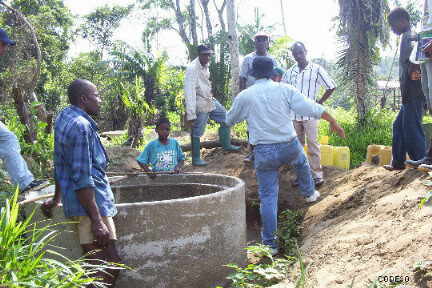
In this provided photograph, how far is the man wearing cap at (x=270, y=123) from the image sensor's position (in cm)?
431

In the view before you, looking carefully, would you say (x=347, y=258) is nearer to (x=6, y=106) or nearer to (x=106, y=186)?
(x=106, y=186)

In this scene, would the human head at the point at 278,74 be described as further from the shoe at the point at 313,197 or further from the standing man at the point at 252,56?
the shoe at the point at 313,197

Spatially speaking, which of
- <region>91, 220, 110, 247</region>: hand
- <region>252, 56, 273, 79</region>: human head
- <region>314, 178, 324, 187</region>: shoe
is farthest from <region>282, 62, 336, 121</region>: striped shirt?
<region>91, 220, 110, 247</region>: hand

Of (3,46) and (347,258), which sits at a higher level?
(3,46)

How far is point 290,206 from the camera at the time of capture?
5.85 meters

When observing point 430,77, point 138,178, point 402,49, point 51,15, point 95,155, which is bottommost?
point 138,178

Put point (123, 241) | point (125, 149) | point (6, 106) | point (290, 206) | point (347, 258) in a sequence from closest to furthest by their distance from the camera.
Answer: point (347, 258) < point (123, 241) < point (290, 206) < point (6, 106) < point (125, 149)

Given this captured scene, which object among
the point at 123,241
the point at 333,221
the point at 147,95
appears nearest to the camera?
the point at 123,241

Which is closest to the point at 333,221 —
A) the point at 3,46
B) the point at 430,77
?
the point at 430,77

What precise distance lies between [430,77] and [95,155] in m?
2.71

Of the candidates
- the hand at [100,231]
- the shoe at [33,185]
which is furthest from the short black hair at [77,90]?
the shoe at [33,185]

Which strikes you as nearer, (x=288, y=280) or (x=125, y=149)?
(x=288, y=280)

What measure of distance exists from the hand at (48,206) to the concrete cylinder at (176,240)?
0.08 metres

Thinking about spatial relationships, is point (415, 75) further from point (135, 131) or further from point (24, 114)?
point (135, 131)
